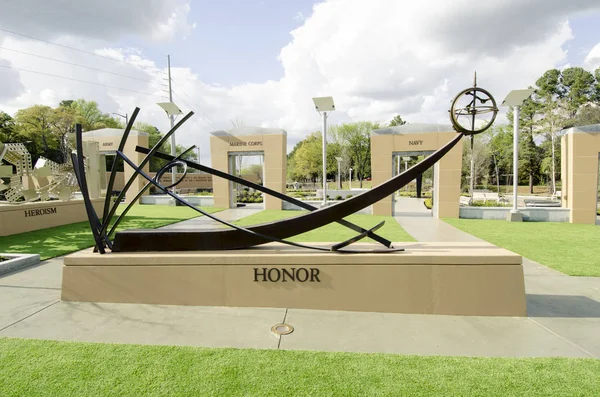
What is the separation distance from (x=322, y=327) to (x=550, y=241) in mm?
9524

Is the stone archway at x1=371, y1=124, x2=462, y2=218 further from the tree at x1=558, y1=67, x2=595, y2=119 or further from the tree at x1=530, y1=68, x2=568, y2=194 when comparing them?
the tree at x1=558, y1=67, x2=595, y2=119

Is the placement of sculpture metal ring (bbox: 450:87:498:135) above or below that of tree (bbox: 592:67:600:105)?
below

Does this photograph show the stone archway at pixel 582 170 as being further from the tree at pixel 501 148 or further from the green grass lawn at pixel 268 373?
the tree at pixel 501 148

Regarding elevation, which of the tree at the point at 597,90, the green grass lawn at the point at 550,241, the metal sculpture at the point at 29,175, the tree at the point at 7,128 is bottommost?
the green grass lawn at the point at 550,241

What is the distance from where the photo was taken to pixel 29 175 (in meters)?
12.9

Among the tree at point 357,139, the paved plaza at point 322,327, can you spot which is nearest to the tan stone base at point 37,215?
the paved plaza at point 322,327

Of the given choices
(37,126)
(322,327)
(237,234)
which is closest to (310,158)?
(37,126)

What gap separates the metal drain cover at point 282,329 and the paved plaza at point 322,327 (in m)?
0.06

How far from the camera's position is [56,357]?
127 inches

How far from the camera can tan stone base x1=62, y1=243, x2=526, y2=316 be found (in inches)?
170

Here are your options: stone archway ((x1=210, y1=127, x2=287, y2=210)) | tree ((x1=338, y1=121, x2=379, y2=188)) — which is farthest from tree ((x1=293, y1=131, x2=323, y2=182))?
stone archway ((x1=210, y1=127, x2=287, y2=210))

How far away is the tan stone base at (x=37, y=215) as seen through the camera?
10.9 metres

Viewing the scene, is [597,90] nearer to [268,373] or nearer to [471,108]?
[471,108]

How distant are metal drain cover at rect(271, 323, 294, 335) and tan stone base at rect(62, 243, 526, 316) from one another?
0.58 m
